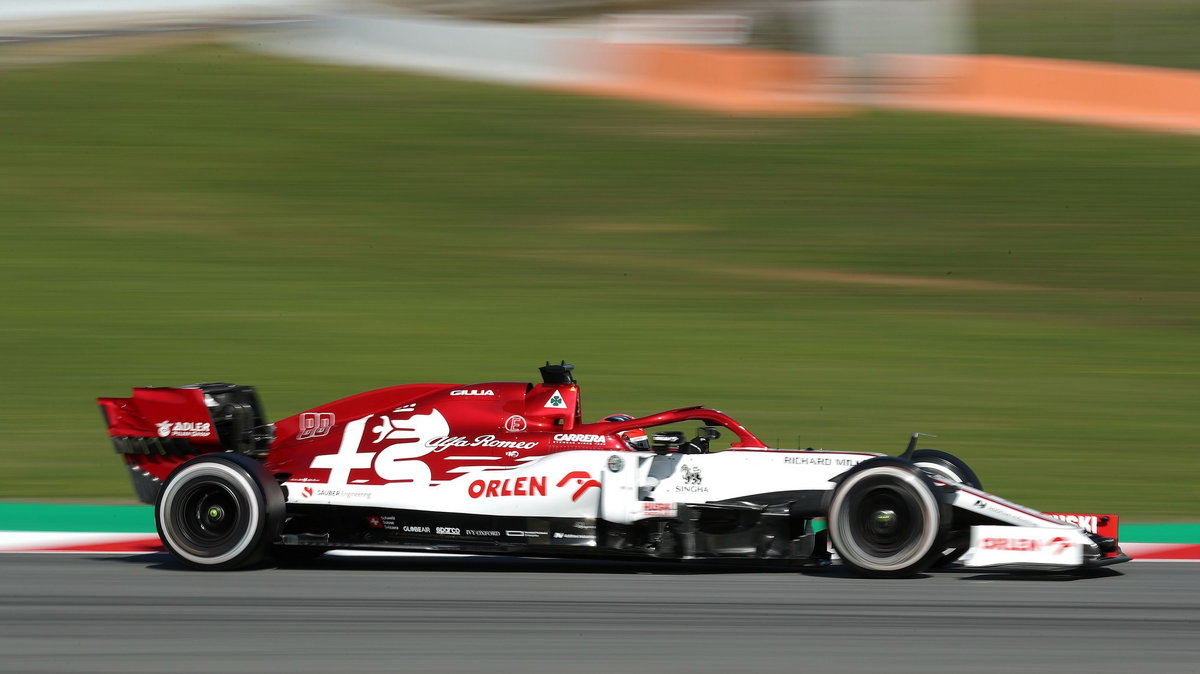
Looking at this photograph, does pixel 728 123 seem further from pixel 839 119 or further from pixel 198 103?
pixel 198 103

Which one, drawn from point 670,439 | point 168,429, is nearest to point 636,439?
point 670,439

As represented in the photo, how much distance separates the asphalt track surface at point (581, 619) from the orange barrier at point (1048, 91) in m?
18.5

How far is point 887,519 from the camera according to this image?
691 centimetres

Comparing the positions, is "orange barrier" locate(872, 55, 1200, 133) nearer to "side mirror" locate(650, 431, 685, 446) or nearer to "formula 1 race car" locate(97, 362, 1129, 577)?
"formula 1 race car" locate(97, 362, 1129, 577)

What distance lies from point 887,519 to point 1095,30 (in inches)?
1040

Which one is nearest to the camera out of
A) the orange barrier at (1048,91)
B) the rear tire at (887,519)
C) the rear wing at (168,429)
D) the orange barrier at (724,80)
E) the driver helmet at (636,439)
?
the rear tire at (887,519)

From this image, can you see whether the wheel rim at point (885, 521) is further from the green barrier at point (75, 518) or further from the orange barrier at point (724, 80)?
the orange barrier at point (724, 80)

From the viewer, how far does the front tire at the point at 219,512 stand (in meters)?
7.24

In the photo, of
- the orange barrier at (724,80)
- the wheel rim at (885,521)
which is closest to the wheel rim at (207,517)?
the wheel rim at (885,521)

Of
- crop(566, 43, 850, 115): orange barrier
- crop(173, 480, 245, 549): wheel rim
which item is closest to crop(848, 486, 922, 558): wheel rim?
crop(173, 480, 245, 549): wheel rim

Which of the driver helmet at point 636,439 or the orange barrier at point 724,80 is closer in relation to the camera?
the driver helmet at point 636,439

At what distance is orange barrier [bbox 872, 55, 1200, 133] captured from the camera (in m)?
24.5

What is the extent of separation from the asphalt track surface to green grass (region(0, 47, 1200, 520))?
11.0ft

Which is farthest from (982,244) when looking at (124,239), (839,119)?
(124,239)
